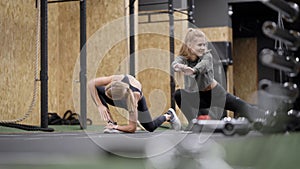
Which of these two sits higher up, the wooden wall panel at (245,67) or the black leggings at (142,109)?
the wooden wall panel at (245,67)

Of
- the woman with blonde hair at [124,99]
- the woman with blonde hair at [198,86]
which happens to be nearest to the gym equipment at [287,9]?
the woman with blonde hair at [198,86]

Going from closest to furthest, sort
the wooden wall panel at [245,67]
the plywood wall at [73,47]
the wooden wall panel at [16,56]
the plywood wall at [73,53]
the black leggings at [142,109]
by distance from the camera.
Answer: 1. the black leggings at [142,109]
2. the wooden wall panel at [16,56]
3. the plywood wall at [73,53]
4. the plywood wall at [73,47]
5. the wooden wall panel at [245,67]

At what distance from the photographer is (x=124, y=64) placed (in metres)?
7.15

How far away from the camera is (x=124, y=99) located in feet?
14.4

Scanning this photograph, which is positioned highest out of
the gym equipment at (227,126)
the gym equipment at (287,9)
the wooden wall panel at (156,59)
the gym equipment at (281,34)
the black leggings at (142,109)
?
the wooden wall panel at (156,59)

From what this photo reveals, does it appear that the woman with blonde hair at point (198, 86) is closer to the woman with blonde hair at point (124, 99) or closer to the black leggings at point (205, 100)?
the black leggings at point (205, 100)

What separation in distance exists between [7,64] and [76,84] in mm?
1568

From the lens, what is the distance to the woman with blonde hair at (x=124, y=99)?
4.15 meters

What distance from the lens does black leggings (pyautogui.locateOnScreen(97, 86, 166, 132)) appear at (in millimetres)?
4418

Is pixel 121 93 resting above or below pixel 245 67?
below

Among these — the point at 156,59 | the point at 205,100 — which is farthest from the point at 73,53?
the point at 205,100

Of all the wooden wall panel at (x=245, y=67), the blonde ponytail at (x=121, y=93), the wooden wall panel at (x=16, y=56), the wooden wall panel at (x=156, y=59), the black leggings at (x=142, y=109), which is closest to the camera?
the blonde ponytail at (x=121, y=93)

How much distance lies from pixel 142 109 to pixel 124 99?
0.32 metres

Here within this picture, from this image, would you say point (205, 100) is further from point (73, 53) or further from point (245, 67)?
point (245, 67)
